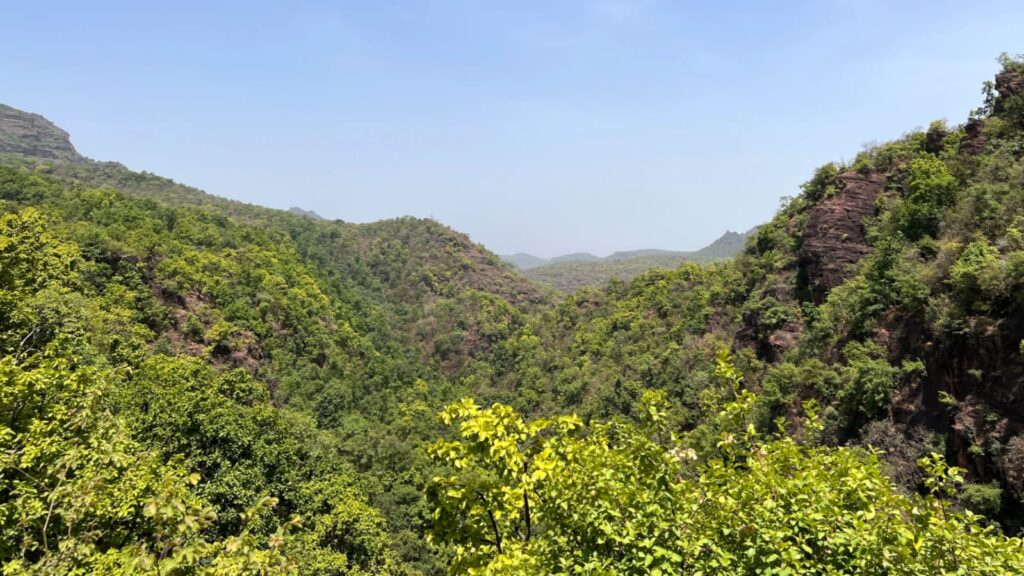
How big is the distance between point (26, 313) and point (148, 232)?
44.8m

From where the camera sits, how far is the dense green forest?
19.8ft

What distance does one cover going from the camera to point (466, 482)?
245 inches

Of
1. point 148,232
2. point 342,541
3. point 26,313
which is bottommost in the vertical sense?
point 342,541

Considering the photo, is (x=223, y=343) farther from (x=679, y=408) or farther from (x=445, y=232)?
(x=445, y=232)

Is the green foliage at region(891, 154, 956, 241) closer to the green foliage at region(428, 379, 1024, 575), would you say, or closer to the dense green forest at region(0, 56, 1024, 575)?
the dense green forest at region(0, 56, 1024, 575)

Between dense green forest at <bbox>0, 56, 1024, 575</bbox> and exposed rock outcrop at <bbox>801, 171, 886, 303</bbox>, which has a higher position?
exposed rock outcrop at <bbox>801, 171, 886, 303</bbox>

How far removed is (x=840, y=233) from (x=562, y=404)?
3828cm

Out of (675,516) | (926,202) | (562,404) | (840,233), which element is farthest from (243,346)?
(926,202)

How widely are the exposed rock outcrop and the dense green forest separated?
22 centimetres

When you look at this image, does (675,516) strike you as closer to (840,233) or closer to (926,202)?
(926,202)

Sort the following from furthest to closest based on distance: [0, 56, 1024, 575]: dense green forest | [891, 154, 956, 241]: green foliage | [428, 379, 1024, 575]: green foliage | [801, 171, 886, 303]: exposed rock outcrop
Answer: [801, 171, 886, 303]: exposed rock outcrop < [891, 154, 956, 241]: green foliage < [0, 56, 1024, 575]: dense green forest < [428, 379, 1024, 575]: green foliage

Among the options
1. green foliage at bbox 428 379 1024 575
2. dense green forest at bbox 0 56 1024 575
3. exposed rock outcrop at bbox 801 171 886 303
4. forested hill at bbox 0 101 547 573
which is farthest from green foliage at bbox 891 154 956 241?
forested hill at bbox 0 101 547 573

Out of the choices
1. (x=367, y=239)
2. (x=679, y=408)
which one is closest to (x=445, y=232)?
(x=367, y=239)

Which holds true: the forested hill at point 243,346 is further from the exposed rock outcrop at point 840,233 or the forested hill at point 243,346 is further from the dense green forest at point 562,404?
the exposed rock outcrop at point 840,233
